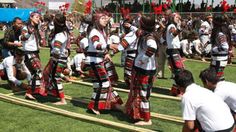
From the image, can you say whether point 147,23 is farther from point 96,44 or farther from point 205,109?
point 205,109

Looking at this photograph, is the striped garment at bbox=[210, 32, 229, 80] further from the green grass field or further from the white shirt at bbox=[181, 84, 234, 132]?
the white shirt at bbox=[181, 84, 234, 132]

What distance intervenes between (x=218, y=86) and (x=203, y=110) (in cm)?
70

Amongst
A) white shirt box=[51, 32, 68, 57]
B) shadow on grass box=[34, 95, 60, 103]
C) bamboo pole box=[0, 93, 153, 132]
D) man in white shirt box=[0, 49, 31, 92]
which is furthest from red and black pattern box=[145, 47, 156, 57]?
man in white shirt box=[0, 49, 31, 92]

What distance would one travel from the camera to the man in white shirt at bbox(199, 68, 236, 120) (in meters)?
4.77

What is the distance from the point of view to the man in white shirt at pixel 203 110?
436 cm

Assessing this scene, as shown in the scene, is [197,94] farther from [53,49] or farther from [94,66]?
[53,49]

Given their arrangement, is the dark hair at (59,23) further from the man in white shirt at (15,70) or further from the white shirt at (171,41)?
the white shirt at (171,41)

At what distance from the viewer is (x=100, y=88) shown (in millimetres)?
7270

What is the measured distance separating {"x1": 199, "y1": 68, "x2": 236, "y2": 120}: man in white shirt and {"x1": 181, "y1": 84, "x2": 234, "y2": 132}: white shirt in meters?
0.37

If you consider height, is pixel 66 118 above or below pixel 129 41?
below

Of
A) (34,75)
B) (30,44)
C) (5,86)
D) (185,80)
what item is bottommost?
(5,86)

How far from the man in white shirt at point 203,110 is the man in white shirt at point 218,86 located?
357mm

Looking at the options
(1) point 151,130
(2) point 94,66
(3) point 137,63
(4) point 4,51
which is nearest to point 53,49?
(2) point 94,66

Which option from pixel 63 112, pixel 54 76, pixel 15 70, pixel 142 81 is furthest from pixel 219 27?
pixel 15 70
